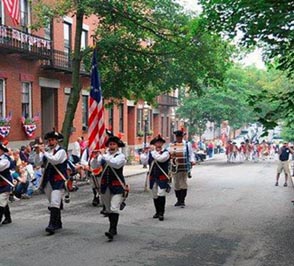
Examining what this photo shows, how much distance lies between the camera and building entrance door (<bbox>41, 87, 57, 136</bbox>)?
83.8 feet

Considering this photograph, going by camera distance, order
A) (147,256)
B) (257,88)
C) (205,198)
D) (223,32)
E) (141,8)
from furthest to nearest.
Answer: (257,88), (141,8), (205,198), (223,32), (147,256)

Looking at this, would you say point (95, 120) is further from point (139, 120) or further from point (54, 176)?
point (139, 120)

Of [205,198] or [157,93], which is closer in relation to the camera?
[205,198]

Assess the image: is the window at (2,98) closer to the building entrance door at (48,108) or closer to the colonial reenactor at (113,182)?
the building entrance door at (48,108)

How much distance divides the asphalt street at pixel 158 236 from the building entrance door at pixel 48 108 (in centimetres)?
1103

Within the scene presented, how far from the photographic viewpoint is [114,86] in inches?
806

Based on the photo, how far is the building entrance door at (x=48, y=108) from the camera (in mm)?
25531

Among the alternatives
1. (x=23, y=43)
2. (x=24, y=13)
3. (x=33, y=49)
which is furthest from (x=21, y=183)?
(x=24, y=13)

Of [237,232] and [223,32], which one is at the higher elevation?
[223,32]

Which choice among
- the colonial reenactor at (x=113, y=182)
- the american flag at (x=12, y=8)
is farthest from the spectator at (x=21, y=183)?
the colonial reenactor at (x=113, y=182)

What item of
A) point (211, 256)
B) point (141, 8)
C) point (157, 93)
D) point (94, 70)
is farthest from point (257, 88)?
point (211, 256)

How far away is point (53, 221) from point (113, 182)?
1348mm

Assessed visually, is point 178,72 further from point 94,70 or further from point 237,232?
point 237,232

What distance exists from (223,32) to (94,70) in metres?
3.58
